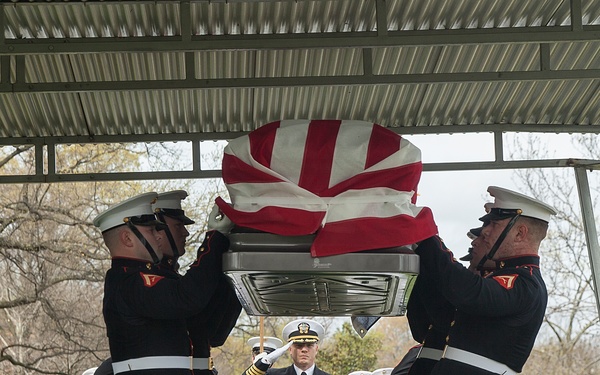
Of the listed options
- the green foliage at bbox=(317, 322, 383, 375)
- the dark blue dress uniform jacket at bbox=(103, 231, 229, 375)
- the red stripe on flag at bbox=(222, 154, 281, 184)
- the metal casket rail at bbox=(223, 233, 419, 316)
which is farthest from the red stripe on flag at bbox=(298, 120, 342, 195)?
the green foliage at bbox=(317, 322, 383, 375)

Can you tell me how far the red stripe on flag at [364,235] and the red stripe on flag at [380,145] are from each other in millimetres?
271

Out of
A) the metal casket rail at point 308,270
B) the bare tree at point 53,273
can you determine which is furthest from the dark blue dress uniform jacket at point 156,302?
the bare tree at point 53,273

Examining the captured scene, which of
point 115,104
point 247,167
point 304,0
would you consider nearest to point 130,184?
point 115,104

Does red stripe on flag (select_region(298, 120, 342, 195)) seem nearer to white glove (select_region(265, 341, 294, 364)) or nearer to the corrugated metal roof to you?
the corrugated metal roof

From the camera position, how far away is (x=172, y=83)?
21.0 feet

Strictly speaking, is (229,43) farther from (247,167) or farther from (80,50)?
(247,167)

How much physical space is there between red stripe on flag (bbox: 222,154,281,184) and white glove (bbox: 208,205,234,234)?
5.8 inches

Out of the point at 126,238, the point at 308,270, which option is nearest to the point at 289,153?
the point at 308,270

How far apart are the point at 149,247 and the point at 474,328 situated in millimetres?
1569

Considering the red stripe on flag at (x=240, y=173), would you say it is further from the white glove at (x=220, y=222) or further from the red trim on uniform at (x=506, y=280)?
the red trim on uniform at (x=506, y=280)

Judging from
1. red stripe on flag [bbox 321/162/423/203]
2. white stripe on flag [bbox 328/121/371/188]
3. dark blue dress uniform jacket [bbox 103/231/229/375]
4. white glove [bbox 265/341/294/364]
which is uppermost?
white stripe on flag [bbox 328/121/371/188]

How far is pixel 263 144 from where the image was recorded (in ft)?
15.4

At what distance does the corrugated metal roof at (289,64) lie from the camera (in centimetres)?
593

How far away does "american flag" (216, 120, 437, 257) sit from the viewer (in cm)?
447
